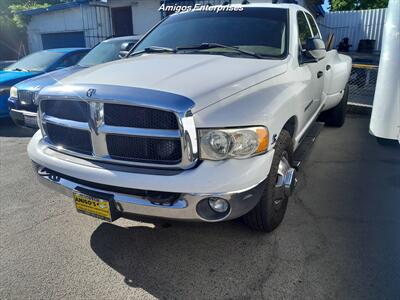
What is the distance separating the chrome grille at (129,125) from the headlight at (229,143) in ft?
0.25

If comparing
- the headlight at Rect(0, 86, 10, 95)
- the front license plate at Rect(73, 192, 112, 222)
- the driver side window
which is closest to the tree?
the driver side window

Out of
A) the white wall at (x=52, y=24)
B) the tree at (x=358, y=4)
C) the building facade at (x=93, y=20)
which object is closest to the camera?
the building facade at (x=93, y=20)

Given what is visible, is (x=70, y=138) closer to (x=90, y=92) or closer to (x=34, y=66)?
(x=90, y=92)

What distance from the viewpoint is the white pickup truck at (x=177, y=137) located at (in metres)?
2.14

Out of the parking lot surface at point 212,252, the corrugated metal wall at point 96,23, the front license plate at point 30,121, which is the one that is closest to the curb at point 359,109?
the parking lot surface at point 212,252

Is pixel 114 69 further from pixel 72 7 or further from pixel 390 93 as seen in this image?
pixel 72 7

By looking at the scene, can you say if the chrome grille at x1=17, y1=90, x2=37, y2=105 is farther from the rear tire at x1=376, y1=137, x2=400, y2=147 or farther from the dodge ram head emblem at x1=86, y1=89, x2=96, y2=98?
the rear tire at x1=376, y1=137, x2=400, y2=147

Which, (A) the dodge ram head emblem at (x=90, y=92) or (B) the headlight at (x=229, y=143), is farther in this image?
(A) the dodge ram head emblem at (x=90, y=92)

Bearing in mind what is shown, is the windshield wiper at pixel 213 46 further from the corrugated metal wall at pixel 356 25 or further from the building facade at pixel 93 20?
the corrugated metal wall at pixel 356 25

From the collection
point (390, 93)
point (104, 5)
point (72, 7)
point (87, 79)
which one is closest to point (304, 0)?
point (104, 5)

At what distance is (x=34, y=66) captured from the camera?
7.49 metres

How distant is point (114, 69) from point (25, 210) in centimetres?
181

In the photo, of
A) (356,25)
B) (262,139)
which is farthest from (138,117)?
(356,25)

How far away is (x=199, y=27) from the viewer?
11.8 ft
